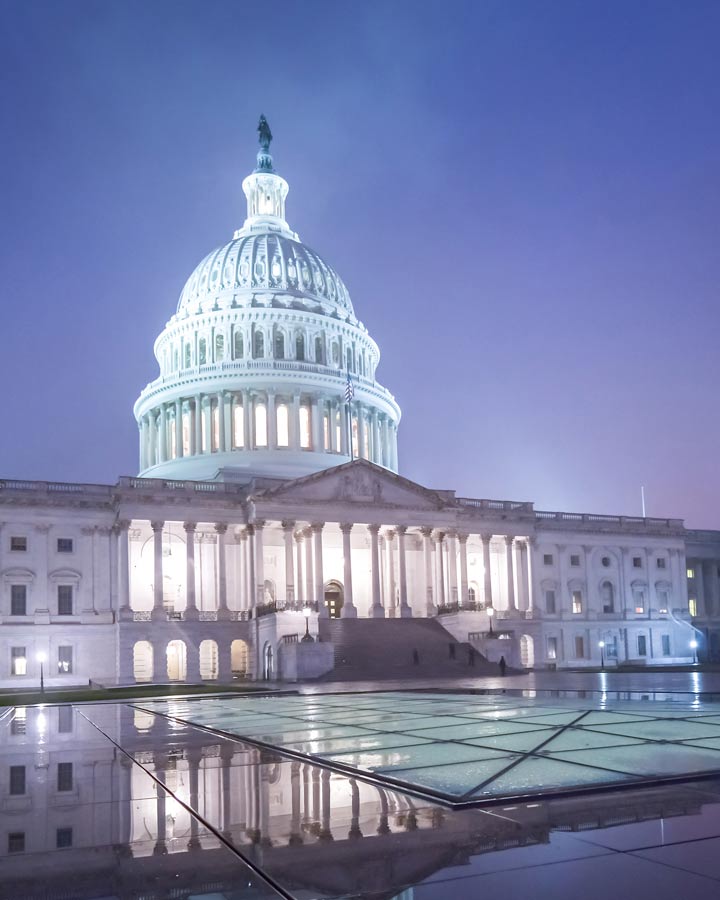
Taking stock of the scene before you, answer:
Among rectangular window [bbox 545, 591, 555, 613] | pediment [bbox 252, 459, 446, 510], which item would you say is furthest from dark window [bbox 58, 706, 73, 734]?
rectangular window [bbox 545, 591, 555, 613]

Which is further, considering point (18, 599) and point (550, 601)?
point (550, 601)

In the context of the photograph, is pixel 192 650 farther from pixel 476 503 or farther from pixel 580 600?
pixel 580 600

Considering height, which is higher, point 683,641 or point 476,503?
point 476,503

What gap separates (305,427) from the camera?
4279 inches

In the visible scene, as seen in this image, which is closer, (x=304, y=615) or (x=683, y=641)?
(x=304, y=615)

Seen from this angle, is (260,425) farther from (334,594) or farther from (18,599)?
(18,599)

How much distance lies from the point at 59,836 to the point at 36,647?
251ft

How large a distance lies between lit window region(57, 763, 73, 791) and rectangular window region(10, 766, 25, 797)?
1.41ft

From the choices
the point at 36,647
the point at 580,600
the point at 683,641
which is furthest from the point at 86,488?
the point at 683,641

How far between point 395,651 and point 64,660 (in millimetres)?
28337

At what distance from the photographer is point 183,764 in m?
12.8

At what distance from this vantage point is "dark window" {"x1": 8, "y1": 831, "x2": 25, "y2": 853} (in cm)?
755

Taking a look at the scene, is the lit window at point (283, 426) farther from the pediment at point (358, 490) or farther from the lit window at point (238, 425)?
the pediment at point (358, 490)

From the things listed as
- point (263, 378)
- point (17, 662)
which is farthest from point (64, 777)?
point (263, 378)
